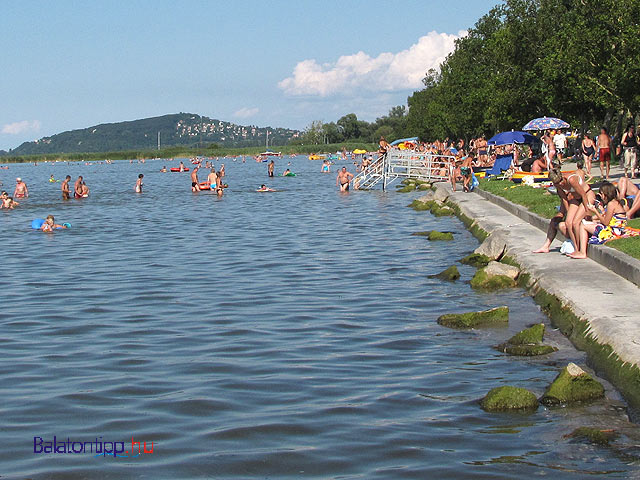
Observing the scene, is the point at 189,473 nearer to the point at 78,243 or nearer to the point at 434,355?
the point at 434,355

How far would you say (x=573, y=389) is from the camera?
8195 mm

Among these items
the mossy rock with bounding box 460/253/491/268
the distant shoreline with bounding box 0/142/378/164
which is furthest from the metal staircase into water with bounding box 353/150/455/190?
the distant shoreline with bounding box 0/142/378/164

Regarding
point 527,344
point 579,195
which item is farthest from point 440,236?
point 527,344

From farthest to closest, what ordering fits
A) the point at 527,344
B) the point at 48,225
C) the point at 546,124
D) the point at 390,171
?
the point at 390,171 < the point at 546,124 < the point at 48,225 < the point at 527,344

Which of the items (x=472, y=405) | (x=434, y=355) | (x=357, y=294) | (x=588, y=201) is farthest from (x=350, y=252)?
(x=472, y=405)

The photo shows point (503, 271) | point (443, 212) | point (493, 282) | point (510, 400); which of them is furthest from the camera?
point (443, 212)

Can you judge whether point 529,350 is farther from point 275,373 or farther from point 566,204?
point 566,204

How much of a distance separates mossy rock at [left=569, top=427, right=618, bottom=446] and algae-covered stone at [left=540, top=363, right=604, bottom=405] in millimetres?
749

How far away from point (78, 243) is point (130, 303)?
37.1 feet

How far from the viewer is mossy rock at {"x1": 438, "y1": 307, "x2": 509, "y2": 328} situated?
39.1ft

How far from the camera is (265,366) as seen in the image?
33.2 feet

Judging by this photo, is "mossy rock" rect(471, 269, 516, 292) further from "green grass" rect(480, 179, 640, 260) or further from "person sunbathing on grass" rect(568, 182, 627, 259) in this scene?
"green grass" rect(480, 179, 640, 260)

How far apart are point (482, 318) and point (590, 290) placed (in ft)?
4.86

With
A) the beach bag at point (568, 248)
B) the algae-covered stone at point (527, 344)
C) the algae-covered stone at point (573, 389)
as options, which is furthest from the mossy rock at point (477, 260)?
the algae-covered stone at point (573, 389)
